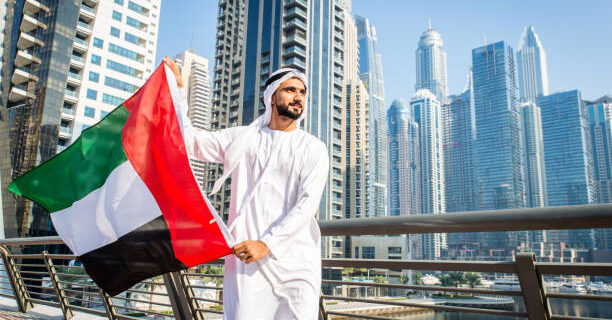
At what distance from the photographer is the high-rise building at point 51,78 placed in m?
47.2

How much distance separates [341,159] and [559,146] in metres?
117

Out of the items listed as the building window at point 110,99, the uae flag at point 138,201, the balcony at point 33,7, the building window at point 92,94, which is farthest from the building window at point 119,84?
the uae flag at point 138,201

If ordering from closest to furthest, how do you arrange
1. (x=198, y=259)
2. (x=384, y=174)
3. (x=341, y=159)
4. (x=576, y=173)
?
(x=198, y=259)
(x=341, y=159)
(x=576, y=173)
(x=384, y=174)

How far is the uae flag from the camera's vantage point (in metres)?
2.12

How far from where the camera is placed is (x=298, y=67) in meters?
66.2

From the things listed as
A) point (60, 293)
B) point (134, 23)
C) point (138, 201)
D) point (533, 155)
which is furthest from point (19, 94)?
point (533, 155)

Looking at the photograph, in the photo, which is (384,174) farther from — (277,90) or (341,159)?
(277,90)

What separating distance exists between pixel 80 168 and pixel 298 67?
64.9 m

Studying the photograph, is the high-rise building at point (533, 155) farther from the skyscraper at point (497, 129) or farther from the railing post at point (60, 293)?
the railing post at point (60, 293)

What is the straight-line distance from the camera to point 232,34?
247ft

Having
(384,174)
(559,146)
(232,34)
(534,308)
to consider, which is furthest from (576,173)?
(534,308)

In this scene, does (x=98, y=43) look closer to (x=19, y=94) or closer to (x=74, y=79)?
(x=74, y=79)

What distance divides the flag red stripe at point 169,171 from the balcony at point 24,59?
55384 millimetres

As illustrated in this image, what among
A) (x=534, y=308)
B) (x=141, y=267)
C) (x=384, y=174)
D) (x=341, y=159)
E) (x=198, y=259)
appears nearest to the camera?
(x=534, y=308)
